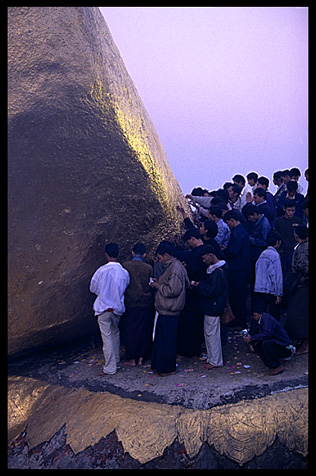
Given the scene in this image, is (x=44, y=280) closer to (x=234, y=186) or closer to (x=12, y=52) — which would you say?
(x=12, y=52)

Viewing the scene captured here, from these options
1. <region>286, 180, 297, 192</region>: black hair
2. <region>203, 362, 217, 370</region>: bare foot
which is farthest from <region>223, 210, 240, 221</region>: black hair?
<region>203, 362, 217, 370</region>: bare foot

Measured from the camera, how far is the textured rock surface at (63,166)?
429 cm

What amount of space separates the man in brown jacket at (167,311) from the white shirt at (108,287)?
0.46 m

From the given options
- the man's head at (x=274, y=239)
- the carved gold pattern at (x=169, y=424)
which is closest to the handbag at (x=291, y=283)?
the man's head at (x=274, y=239)

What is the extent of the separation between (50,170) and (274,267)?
9.92 feet

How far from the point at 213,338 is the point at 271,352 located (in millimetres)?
694

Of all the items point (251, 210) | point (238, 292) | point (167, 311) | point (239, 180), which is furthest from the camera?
point (239, 180)

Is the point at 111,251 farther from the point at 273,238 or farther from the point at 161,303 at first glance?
the point at 273,238

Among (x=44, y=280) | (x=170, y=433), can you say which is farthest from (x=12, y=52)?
(x=170, y=433)

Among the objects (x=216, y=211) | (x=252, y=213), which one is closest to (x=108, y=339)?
(x=216, y=211)

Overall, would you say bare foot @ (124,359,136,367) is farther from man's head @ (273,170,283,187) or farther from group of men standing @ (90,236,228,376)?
man's head @ (273,170,283,187)

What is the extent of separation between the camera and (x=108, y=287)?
4742mm

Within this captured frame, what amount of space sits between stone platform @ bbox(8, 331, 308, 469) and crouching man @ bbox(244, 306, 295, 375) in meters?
0.15

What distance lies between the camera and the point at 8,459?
158 inches
